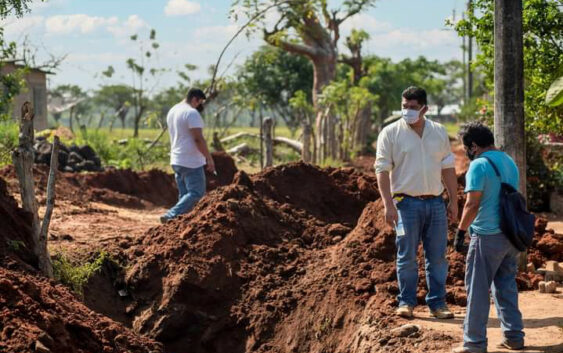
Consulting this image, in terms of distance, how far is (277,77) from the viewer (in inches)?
1484

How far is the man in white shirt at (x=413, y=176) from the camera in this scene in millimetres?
6852

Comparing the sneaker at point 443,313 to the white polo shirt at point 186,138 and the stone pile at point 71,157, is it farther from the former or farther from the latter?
the stone pile at point 71,157

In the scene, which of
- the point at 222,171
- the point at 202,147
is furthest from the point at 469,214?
the point at 222,171

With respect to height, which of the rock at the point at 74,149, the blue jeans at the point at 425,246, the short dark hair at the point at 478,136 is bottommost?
the blue jeans at the point at 425,246

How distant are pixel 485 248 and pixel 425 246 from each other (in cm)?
116

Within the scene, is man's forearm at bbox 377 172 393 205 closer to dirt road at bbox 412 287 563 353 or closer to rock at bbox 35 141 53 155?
dirt road at bbox 412 287 563 353

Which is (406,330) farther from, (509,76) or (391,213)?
(509,76)

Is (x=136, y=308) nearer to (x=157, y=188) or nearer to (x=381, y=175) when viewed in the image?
(x=381, y=175)

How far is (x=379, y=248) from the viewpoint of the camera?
8.43 metres

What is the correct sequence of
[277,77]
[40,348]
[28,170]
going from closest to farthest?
[40,348]
[28,170]
[277,77]

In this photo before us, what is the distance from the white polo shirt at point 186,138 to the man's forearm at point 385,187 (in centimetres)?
365

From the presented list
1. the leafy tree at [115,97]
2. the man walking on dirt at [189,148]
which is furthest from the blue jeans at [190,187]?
the leafy tree at [115,97]

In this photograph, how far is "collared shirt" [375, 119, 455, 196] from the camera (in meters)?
6.86

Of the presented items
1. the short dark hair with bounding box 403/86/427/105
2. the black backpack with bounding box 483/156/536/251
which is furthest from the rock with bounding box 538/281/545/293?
the short dark hair with bounding box 403/86/427/105
